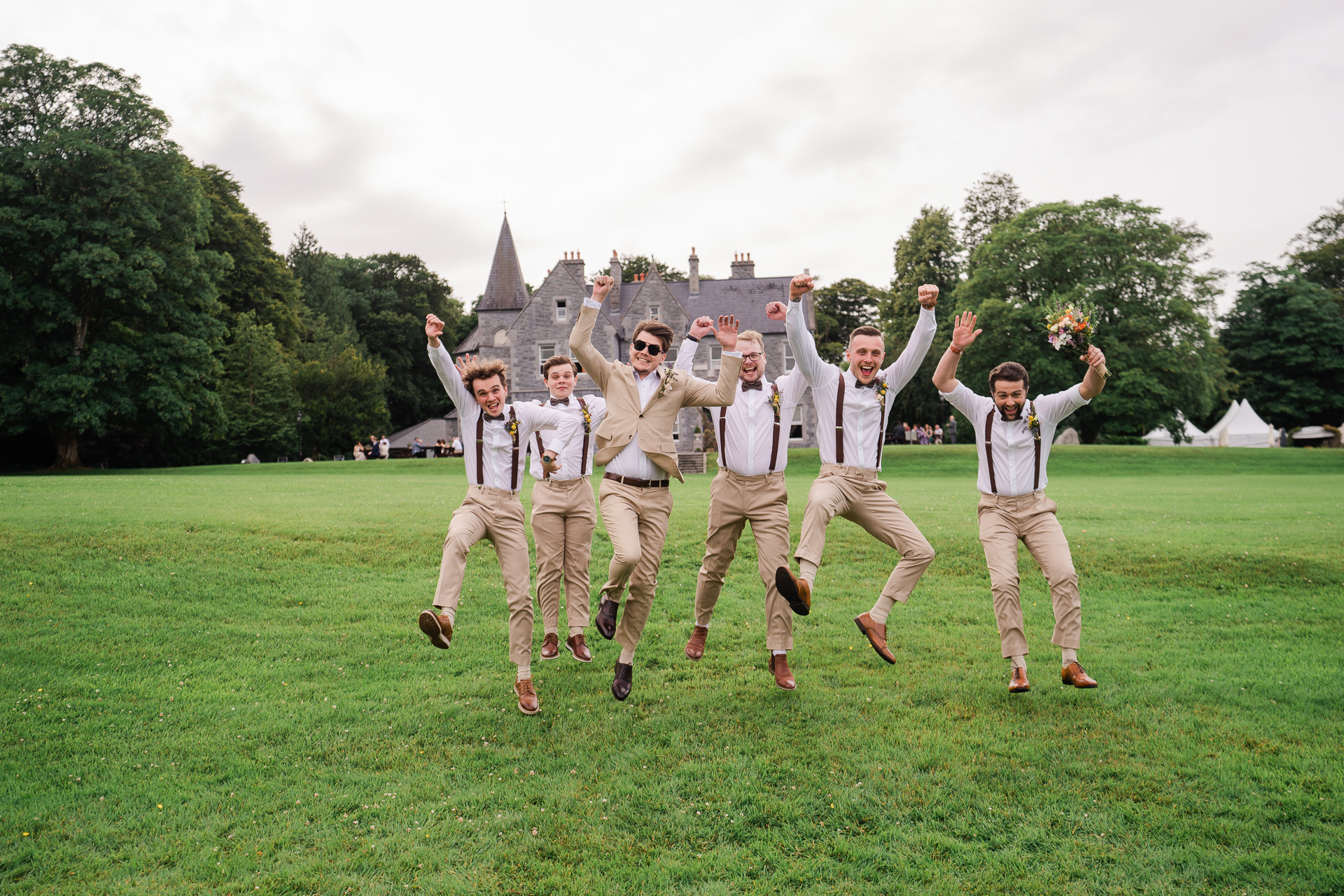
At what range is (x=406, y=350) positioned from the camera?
79.5 metres

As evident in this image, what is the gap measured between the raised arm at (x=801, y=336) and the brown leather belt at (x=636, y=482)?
1557 millimetres

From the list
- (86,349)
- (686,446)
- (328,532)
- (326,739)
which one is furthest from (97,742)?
(686,446)

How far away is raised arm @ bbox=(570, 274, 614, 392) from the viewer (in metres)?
6.68

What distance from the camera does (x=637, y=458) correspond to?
23.8 ft

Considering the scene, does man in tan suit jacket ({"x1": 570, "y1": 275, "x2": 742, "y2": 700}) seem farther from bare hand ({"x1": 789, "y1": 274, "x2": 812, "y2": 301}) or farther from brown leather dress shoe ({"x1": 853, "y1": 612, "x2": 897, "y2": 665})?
brown leather dress shoe ({"x1": 853, "y1": 612, "x2": 897, "y2": 665})

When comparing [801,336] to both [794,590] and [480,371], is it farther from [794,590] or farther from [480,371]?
[480,371]

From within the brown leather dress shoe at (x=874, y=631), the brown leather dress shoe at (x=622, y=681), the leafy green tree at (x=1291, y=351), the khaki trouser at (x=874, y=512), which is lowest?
the brown leather dress shoe at (x=622, y=681)

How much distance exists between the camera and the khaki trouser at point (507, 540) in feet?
22.9

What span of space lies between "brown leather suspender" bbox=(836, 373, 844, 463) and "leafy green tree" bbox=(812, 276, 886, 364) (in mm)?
64008

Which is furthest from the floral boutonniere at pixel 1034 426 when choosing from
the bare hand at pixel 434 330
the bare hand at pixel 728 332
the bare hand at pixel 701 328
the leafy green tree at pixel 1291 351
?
the leafy green tree at pixel 1291 351

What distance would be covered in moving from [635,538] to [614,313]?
167ft

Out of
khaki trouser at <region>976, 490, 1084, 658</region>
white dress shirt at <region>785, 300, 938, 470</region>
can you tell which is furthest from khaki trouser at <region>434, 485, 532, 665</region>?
khaki trouser at <region>976, 490, 1084, 658</region>

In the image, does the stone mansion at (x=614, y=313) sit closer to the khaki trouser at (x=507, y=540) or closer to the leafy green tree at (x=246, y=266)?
the leafy green tree at (x=246, y=266)

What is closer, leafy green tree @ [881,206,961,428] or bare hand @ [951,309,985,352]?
bare hand @ [951,309,985,352]
